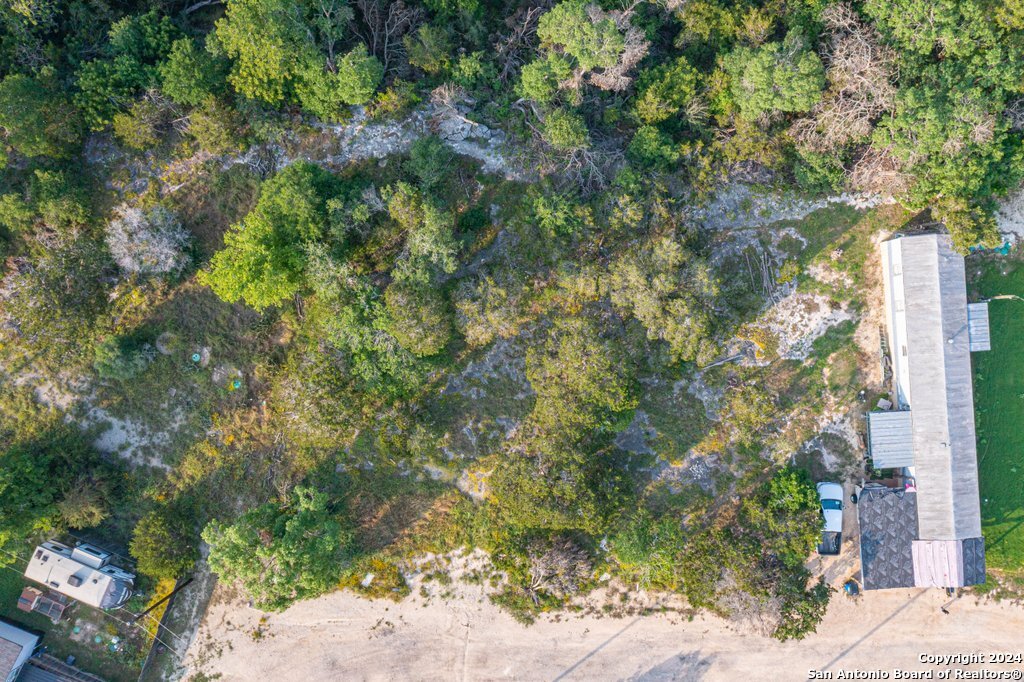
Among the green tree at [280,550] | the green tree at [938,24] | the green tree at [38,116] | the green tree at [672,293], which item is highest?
the green tree at [938,24]

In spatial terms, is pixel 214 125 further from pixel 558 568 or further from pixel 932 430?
pixel 932 430

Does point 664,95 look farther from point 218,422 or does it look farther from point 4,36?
point 4,36

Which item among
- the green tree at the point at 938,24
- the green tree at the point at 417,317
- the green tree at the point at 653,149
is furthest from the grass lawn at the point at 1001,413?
the green tree at the point at 417,317

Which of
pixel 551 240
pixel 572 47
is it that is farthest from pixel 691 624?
pixel 572 47

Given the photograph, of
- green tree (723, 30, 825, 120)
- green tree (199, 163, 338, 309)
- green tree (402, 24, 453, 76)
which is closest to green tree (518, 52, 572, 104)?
green tree (402, 24, 453, 76)

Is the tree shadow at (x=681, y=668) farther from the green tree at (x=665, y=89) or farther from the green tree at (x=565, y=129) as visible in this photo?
the green tree at (x=665, y=89)

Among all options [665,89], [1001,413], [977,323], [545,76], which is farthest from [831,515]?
[545,76]

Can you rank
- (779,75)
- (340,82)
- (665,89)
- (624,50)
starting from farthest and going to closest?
1. (665,89)
2. (340,82)
3. (624,50)
4. (779,75)
